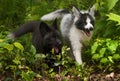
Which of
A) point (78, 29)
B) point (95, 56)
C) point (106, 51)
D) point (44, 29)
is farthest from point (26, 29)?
point (106, 51)

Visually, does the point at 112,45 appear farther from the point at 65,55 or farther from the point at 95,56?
the point at 65,55

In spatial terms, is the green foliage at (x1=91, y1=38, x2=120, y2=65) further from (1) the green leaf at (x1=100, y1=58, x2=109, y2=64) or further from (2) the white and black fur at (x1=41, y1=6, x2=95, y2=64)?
(2) the white and black fur at (x1=41, y1=6, x2=95, y2=64)

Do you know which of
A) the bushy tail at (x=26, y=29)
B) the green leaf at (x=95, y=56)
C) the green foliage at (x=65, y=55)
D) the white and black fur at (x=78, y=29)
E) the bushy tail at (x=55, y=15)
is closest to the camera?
the green foliage at (x=65, y=55)

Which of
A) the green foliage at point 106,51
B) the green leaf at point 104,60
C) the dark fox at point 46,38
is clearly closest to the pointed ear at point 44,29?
the dark fox at point 46,38

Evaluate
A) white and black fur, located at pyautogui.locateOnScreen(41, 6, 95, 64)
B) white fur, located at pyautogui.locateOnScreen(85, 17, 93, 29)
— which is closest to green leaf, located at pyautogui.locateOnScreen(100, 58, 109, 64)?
white and black fur, located at pyautogui.locateOnScreen(41, 6, 95, 64)

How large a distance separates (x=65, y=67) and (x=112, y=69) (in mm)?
918

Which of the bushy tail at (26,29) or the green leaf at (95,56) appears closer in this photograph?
the green leaf at (95,56)

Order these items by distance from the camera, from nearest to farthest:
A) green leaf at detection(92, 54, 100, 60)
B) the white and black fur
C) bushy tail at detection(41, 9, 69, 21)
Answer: green leaf at detection(92, 54, 100, 60), the white and black fur, bushy tail at detection(41, 9, 69, 21)

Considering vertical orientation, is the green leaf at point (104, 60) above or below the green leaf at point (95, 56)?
below

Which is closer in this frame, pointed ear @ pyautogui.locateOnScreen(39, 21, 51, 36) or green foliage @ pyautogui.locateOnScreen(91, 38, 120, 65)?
green foliage @ pyautogui.locateOnScreen(91, 38, 120, 65)

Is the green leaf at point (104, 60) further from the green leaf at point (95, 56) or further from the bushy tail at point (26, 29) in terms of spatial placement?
the bushy tail at point (26, 29)

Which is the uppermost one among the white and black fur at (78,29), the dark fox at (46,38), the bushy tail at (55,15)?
the bushy tail at (55,15)

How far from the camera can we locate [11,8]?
36.4ft

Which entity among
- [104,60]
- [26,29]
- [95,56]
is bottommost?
[104,60]
